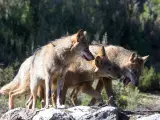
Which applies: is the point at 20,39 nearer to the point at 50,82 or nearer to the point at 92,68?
the point at 92,68

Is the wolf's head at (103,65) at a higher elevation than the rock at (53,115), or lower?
higher

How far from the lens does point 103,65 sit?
12461 mm

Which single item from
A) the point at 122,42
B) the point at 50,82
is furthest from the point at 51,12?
the point at 50,82

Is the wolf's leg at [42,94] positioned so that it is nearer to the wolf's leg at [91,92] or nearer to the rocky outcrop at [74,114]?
the wolf's leg at [91,92]

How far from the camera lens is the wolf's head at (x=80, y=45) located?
11.4 meters

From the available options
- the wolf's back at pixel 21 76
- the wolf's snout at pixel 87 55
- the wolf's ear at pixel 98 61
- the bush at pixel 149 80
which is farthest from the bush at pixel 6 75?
the wolf's snout at pixel 87 55

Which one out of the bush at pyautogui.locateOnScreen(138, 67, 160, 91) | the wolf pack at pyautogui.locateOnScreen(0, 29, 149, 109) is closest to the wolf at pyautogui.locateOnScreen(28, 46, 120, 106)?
the wolf pack at pyautogui.locateOnScreen(0, 29, 149, 109)

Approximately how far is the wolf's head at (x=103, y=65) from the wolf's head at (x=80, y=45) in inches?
30.0

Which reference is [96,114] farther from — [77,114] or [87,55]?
[87,55]

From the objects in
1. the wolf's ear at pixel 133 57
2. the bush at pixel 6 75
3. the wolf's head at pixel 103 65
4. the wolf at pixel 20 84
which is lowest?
the wolf at pixel 20 84

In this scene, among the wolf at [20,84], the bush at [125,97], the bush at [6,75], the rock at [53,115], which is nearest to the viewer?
the rock at [53,115]

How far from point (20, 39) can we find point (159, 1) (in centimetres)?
843

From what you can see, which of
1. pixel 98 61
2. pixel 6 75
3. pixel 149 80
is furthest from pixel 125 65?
pixel 149 80

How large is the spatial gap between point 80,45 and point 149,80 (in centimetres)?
773
